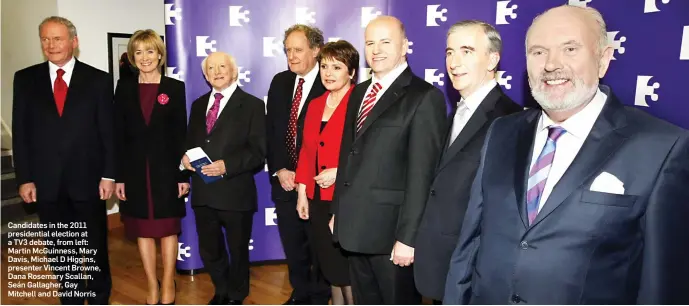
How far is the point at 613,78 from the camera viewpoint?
235 cm

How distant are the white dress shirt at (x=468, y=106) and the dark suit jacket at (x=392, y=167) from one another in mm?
127

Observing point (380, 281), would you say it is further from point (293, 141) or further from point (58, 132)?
point (58, 132)

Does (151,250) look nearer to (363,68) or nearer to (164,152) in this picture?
(164,152)

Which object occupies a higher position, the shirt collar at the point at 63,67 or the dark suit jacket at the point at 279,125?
the shirt collar at the point at 63,67

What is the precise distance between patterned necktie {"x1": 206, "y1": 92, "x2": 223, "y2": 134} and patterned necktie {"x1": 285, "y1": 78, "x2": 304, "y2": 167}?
0.45m

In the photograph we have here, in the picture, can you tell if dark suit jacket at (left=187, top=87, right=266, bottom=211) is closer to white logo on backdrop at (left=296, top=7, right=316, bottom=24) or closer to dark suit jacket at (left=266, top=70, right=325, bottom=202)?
dark suit jacket at (left=266, top=70, right=325, bottom=202)

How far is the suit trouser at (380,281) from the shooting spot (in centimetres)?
223

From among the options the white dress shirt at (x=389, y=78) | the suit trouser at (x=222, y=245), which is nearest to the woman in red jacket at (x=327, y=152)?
the white dress shirt at (x=389, y=78)

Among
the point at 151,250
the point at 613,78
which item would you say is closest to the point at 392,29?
the point at 613,78

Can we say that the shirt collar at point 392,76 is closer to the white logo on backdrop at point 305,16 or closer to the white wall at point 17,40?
the white logo on backdrop at point 305,16

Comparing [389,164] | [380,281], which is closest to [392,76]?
[389,164]

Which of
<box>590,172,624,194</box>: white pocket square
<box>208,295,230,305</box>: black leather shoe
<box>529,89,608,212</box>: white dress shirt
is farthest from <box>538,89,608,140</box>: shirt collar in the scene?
<box>208,295,230,305</box>: black leather shoe

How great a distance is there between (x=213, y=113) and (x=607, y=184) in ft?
7.94

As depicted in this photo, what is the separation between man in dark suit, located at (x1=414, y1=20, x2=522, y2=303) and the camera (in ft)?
5.98
